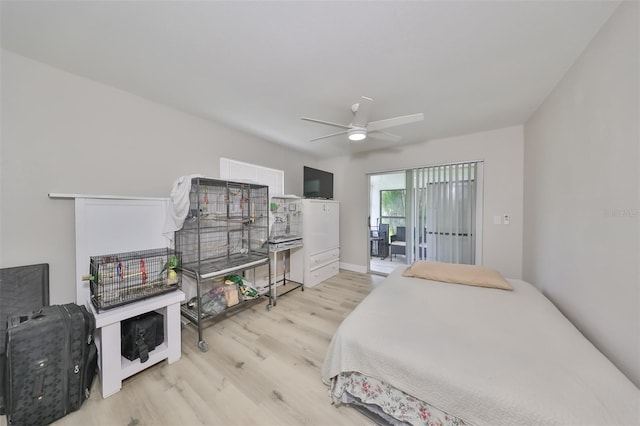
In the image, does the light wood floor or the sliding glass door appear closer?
the light wood floor

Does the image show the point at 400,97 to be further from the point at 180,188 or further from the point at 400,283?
the point at 180,188

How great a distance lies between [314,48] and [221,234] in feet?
7.55

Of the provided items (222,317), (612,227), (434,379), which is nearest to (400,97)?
(612,227)

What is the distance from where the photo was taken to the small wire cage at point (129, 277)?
5.49 ft

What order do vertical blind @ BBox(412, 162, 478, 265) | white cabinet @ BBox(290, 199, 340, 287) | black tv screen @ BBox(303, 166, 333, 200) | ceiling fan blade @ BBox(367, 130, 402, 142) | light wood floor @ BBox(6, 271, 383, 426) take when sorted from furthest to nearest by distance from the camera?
black tv screen @ BBox(303, 166, 333, 200), white cabinet @ BBox(290, 199, 340, 287), vertical blind @ BBox(412, 162, 478, 265), ceiling fan blade @ BBox(367, 130, 402, 142), light wood floor @ BBox(6, 271, 383, 426)

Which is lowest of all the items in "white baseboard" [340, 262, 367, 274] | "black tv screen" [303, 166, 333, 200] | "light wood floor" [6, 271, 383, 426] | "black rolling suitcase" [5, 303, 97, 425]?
"light wood floor" [6, 271, 383, 426]

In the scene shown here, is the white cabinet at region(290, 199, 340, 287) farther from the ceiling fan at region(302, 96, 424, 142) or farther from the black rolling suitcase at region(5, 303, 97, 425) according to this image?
the black rolling suitcase at region(5, 303, 97, 425)

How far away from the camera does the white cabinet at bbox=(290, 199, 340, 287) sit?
3621 mm

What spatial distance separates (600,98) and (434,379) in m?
2.09

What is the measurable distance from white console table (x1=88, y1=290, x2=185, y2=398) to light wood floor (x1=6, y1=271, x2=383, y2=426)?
82 mm

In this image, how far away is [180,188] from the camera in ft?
7.13

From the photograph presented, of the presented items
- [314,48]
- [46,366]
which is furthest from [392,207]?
[46,366]

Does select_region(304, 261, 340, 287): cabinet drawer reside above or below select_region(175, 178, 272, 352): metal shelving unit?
below

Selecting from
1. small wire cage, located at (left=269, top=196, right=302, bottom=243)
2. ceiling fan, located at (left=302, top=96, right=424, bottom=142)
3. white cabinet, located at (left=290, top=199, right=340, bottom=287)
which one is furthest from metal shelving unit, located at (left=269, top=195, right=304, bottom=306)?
ceiling fan, located at (left=302, top=96, right=424, bottom=142)
